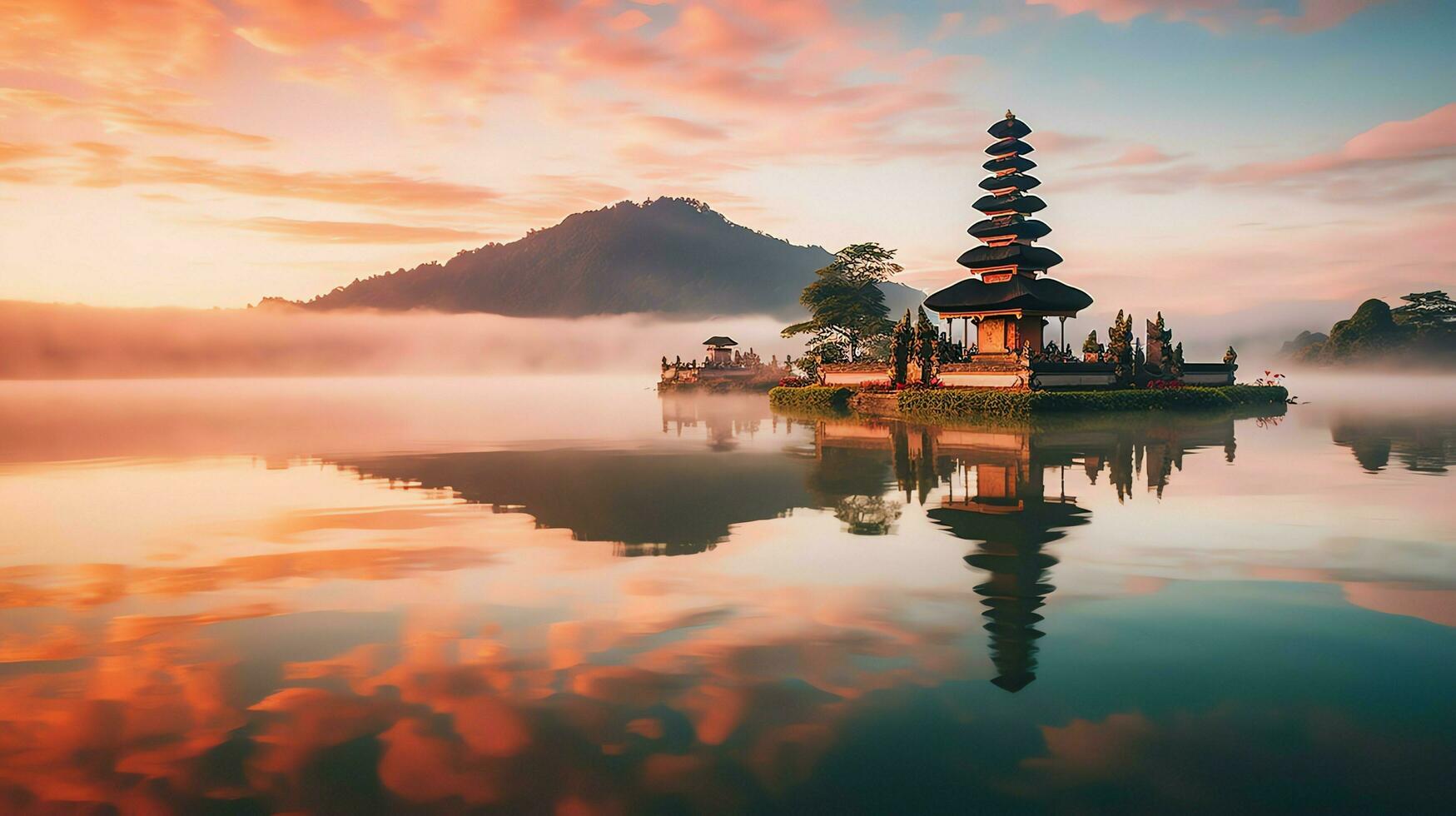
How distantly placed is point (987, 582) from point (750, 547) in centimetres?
384

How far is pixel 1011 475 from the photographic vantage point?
21.8 metres

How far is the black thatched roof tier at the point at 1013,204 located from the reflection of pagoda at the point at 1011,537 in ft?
117

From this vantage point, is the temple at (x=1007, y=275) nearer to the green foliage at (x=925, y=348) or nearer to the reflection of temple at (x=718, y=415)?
the green foliage at (x=925, y=348)

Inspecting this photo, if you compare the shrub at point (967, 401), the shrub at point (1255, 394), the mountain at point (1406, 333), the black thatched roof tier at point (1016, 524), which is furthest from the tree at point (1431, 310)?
the black thatched roof tier at point (1016, 524)

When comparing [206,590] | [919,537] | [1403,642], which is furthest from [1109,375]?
[206,590]

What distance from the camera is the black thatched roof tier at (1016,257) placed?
5600 cm

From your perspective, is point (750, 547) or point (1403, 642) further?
point (750, 547)

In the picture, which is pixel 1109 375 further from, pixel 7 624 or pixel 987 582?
pixel 7 624

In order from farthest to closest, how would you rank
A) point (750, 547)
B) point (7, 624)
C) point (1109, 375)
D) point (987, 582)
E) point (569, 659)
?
1. point (1109, 375)
2. point (750, 547)
3. point (987, 582)
4. point (7, 624)
5. point (569, 659)

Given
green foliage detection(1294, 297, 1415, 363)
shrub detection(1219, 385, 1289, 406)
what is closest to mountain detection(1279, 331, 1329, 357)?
green foliage detection(1294, 297, 1415, 363)

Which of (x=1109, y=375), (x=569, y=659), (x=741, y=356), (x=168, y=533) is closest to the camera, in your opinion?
(x=569, y=659)

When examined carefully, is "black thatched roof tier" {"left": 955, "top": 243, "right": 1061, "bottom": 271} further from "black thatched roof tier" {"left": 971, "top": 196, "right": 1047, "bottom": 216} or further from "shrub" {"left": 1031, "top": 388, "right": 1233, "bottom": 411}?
"shrub" {"left": 1031, "top": 388, "right": 1233, "bottom": 411}

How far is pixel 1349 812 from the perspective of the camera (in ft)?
18.0

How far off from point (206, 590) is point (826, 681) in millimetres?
8466
